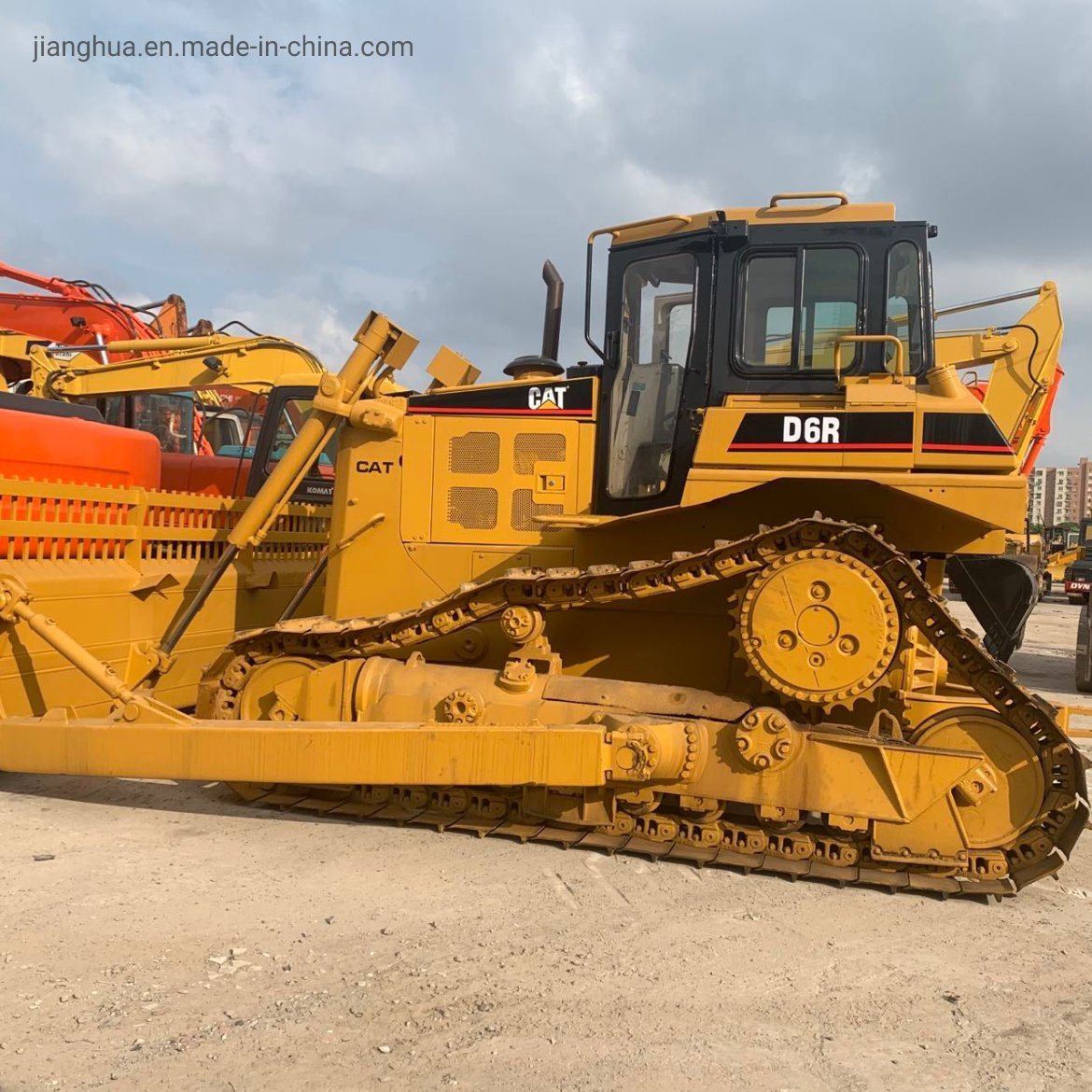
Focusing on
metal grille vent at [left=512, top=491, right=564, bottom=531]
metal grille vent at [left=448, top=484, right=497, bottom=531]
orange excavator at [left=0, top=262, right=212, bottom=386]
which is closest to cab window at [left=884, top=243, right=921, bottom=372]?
metal grille vent at [left=512, top=491, right=564, bottom=531]

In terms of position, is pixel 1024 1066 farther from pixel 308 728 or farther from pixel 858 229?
pixel 858 229

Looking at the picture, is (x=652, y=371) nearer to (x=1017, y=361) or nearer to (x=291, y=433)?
(x=291, y=433)

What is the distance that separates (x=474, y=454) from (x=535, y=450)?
0.39 m

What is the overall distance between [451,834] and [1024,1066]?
2.73 m

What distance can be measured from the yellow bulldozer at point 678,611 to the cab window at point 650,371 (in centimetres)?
2

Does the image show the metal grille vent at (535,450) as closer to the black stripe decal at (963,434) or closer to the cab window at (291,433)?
the black stripe decal at (963,434)

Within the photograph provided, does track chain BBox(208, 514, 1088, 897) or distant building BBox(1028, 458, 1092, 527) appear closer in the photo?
track chain BBox(208, 514, 1088, 897)

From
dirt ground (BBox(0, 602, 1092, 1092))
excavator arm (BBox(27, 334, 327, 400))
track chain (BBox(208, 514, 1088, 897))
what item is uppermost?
excavator arm (BBox(27, 334, 327, 400))

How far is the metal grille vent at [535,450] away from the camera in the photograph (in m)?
4.99

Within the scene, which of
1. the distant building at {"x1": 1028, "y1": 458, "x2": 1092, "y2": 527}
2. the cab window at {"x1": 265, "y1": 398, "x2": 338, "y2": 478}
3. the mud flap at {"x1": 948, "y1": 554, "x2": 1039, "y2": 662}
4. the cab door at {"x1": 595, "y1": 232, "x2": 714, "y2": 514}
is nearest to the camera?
the cab door at {"x1": 595, "y1": 232, "x2": 714, "y2": 514}

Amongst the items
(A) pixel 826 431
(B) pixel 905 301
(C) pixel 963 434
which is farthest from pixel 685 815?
(B) pixel 905 301

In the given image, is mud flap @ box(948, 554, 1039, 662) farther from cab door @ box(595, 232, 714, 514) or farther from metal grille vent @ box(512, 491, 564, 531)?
metal grille vent @ box(512, 491, 564, 531)

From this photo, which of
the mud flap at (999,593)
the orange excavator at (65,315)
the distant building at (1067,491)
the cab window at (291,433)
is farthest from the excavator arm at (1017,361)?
the distant building at (1067,491)

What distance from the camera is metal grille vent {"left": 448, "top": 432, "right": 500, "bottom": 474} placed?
5.11 meters
